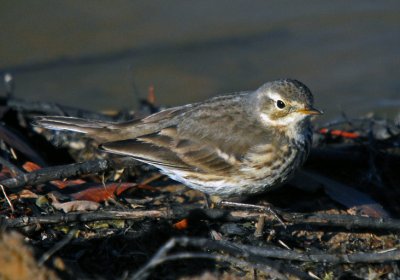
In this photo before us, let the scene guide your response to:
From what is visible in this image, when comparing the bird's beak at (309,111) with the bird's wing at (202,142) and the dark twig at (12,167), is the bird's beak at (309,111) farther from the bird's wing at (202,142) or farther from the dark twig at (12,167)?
the dark twig at (12,167)

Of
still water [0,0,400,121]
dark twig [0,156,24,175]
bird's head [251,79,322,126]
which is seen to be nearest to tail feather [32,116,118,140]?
dark twig [0,156,24,175]

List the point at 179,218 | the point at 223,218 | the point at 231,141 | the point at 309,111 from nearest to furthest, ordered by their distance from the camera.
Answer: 1. the point at 179,218
2. the point at 223,218
3. the point at 309,111
4. the point at 231,141

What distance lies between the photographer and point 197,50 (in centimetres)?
1524

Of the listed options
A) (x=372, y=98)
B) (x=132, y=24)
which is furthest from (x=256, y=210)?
(x=132, y=24)

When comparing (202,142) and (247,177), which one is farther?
(202,142)

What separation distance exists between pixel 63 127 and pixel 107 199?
1.01m

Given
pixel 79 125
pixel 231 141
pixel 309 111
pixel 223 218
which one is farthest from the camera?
pixel 79 125

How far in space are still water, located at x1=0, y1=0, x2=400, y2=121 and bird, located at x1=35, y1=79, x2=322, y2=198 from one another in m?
5.54

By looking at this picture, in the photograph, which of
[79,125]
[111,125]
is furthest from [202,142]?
[79,125]

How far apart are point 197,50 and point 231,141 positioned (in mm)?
7386

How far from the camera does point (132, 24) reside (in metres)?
15.7

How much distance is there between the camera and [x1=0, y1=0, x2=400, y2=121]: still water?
14281mm

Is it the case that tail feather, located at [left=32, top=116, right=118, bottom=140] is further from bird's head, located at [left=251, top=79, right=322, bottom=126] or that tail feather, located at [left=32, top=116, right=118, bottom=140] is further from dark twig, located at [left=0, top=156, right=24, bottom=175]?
bird's head, located at [left=251, top=79, right=322, bottom=126]

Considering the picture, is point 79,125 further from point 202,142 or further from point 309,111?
point 309,111
